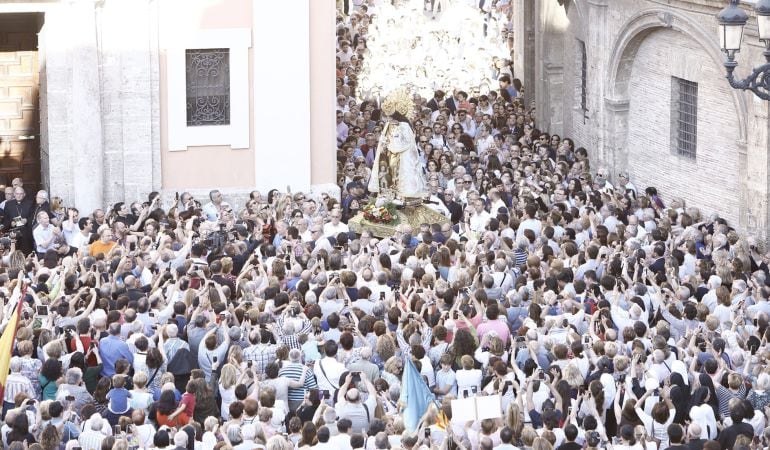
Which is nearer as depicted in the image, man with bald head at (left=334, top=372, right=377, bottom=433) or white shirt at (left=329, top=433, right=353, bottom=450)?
white shirt at (left=329, top=433, right=353, bottom=450)

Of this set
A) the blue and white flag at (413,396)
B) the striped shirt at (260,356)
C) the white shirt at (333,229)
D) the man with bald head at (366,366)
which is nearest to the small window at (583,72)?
the white shirt at (333,229)

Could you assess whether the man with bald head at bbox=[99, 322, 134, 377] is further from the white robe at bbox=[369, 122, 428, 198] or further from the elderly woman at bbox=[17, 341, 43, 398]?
the white robe at bbox=[369, 122, 428, 198]

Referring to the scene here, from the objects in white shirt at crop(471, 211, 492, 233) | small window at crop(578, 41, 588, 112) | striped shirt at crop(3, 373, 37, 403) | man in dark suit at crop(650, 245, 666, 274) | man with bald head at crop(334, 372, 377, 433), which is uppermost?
small window at crop(578, 41, 588, 112)

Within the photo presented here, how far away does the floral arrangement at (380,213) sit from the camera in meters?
25.1

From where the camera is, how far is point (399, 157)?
25312 millimetres

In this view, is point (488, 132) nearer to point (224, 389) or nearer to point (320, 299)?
point (320, 299)

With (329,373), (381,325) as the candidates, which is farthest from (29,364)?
(381,325)

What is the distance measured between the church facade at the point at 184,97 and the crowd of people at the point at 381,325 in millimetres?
1416

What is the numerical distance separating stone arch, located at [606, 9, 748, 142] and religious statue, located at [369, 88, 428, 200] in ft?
12.7

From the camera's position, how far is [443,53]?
3534cm

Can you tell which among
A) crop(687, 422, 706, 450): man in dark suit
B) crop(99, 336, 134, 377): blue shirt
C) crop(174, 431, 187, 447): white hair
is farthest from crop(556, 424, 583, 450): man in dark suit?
crop(99, 336, 134, 377): blue shirt

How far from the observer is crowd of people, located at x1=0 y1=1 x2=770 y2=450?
15.7m

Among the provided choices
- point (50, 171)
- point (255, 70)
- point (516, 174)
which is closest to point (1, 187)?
point (50, 171)

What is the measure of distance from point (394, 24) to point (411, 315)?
64.2ft
